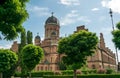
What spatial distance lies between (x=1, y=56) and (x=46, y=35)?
1479 inches

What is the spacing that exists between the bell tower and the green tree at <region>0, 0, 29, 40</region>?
59.7m

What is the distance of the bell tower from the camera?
254 ft

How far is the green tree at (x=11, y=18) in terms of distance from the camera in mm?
14484

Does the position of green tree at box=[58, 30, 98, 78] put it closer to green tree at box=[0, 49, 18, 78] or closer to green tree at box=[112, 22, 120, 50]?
green tree at box=[112, 22, 120, 50]

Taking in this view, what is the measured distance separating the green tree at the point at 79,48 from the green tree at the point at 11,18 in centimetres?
2133

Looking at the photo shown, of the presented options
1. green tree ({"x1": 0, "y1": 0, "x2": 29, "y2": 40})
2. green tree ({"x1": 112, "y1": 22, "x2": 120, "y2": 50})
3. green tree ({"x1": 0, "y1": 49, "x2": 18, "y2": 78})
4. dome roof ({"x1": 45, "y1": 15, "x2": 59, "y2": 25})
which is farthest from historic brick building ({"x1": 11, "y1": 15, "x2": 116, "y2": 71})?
green tree ({"x1": 0, "y1": 0, "x2": 29, "y2": 40})

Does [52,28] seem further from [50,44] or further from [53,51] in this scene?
[53,51]

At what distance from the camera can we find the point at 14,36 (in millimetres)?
16250

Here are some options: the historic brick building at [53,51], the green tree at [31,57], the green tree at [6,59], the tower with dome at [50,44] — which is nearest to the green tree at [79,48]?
the green tree at [31,57]

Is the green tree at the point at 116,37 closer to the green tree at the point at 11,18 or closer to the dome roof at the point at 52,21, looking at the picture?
the green tree at the point at 11,18

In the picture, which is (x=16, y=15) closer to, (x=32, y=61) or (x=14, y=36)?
→ (x=14, y=36)

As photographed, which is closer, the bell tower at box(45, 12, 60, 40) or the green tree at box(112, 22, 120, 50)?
the green tree at box(112, 22, 120, 50)

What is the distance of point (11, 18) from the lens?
15.4 metres

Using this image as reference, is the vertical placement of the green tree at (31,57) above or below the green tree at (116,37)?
below
